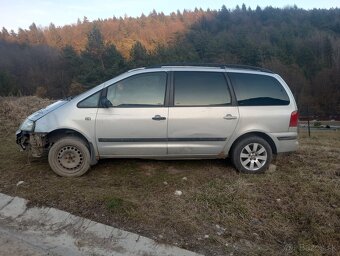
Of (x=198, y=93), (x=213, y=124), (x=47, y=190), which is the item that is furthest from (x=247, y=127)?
(x=47, y=190)

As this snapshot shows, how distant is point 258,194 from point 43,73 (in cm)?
6670

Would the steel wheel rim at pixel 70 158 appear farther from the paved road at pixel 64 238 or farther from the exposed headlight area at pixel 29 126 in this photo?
the paved road at pixel 64 238

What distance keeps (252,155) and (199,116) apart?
42.8 inches

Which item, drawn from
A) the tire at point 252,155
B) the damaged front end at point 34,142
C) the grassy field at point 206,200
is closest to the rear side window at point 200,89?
the tire at point 252,155

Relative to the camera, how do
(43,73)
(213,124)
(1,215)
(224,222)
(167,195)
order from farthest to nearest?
(43,73) < (213,124) < (167,195) < (1,215) < (224,222)

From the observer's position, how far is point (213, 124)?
5.48 metres

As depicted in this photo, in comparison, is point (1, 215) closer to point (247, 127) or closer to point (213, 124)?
point (213, 124)

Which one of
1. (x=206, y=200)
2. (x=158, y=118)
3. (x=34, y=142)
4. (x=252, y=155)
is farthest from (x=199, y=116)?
(x=34, y=142)

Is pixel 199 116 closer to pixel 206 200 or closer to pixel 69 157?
pixel 206 200

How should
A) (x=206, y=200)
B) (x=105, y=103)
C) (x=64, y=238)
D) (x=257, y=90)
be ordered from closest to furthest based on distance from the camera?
(x=64, y=238), (x=206, y=200), (x=105, y=103), (x=257, y=90)

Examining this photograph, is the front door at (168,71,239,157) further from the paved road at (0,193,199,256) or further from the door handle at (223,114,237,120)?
the paved road at (0,193,199,256)

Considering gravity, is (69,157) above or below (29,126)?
below

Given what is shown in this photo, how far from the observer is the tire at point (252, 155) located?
18.5 feet

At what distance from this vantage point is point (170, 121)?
17.7 feet
